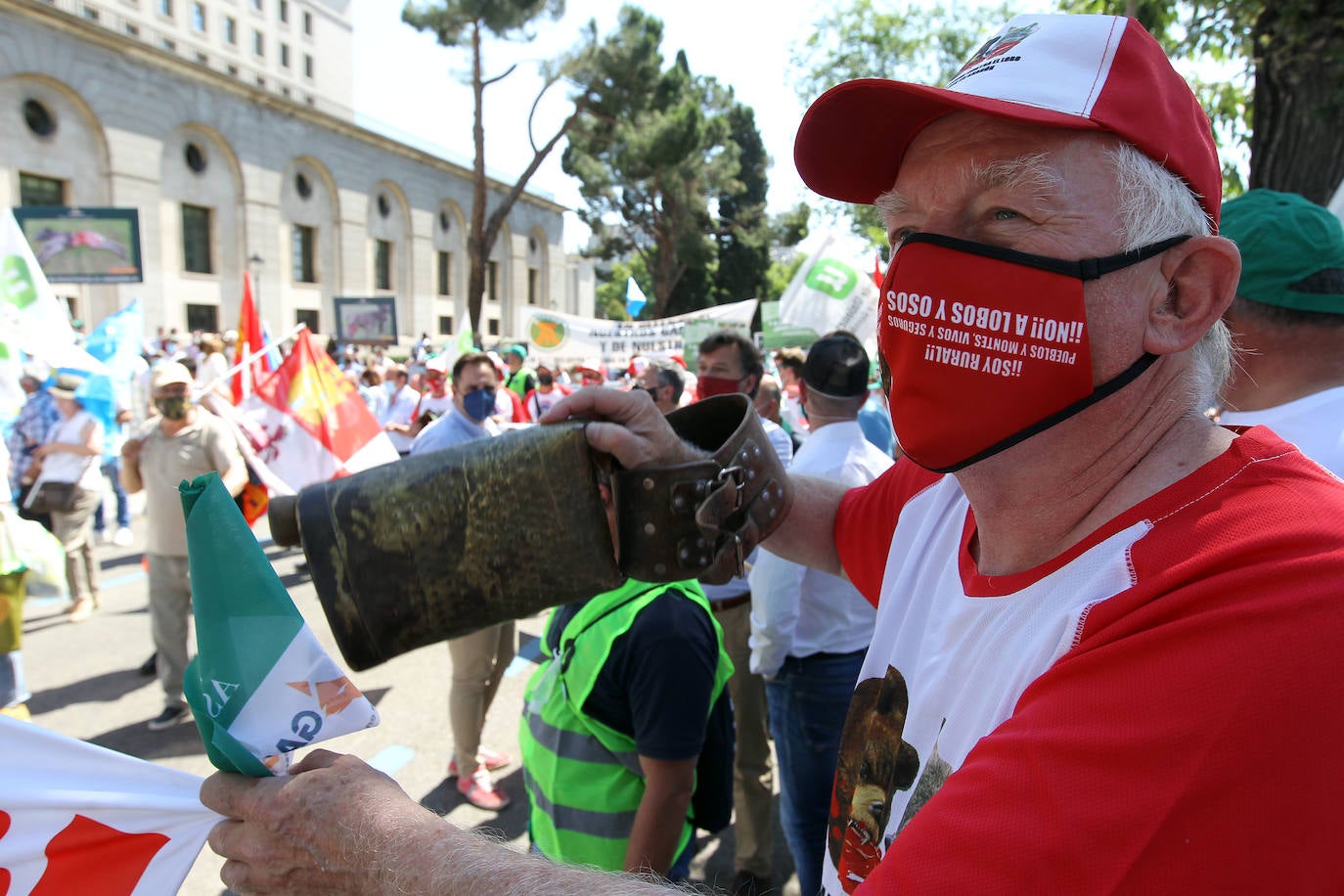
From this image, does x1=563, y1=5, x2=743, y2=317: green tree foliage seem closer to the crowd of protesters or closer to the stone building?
the stone building

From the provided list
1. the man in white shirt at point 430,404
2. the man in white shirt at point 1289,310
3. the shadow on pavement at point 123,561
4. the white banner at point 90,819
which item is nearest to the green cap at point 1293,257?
the man in white shirt at point 1289,310

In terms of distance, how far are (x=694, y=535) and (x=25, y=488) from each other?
7.16 meters

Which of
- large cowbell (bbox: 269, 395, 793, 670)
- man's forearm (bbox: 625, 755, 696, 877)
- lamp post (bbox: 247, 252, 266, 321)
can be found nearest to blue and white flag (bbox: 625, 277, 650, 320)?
man's forearm (bbox: 625, 755, 696, 877)

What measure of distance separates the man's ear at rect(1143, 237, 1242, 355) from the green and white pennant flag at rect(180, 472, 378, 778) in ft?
3.98

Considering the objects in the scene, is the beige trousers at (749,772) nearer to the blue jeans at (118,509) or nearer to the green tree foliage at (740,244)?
the blue jeans at (118,509)

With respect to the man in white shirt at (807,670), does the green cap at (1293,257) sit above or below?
above

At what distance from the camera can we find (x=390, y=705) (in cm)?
489

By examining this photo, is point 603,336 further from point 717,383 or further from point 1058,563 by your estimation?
point 1058,563

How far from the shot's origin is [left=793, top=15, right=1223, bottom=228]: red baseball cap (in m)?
0.96

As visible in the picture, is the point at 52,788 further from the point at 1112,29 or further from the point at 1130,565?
the point at 1112,29

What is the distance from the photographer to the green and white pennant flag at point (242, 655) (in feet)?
3.68

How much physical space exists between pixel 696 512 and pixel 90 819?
1.06 metres

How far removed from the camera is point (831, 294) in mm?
7762

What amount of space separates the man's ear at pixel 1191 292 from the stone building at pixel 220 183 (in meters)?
28.1
